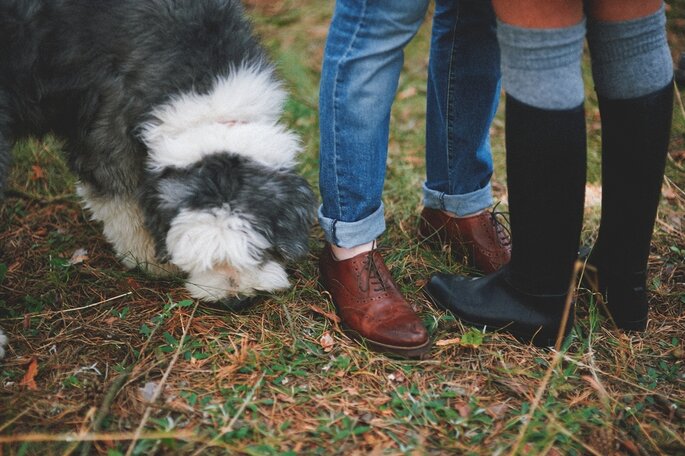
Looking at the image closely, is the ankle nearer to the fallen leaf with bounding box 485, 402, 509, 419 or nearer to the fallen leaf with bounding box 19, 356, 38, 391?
the fallen leaf with bounding box 485, 402, 509, 419

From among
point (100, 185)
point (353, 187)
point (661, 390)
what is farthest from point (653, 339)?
point (100, 185)

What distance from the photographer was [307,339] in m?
2.18

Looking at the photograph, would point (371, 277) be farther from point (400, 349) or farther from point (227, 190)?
point (227, 190)

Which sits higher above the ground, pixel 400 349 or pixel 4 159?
pixel 4 159

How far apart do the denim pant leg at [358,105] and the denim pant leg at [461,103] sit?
15.9 inches

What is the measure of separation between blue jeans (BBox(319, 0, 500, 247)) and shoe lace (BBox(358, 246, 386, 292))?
0.07m

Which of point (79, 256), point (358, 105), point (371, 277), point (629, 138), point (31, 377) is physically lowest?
point (79, 256)

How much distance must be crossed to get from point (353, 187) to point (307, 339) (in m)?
0.59

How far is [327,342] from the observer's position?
2.16 meters

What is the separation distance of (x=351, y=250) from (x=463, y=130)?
70 centimetres

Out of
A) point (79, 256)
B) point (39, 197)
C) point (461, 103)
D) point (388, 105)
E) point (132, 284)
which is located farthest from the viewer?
point (39, 197)

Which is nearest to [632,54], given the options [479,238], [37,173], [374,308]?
[479,238]

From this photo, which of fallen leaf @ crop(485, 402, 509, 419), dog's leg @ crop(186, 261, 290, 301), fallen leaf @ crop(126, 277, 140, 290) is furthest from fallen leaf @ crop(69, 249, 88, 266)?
fallen leaf @ crop(485, 402, 509, 419)

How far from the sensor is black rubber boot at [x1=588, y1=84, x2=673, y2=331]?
1.89 meters
